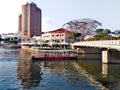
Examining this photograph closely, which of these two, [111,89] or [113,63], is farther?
[113,63]

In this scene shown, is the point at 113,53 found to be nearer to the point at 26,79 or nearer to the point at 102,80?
the point at 102,80

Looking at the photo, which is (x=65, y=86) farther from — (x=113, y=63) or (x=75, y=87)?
(x=113, y=63)

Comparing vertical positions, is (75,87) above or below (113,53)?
below

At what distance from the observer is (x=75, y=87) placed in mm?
49312

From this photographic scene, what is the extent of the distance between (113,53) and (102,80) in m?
30.8

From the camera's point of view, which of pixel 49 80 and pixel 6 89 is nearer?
pixel 6 89

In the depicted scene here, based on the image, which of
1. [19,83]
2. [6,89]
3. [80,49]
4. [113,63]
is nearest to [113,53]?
[113,63]

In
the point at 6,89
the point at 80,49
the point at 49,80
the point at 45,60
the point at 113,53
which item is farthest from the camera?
the point at 80,49

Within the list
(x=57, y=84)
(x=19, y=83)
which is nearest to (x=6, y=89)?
(x=19, y=83)

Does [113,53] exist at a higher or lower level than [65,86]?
higher

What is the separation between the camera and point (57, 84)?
51562 millimetres

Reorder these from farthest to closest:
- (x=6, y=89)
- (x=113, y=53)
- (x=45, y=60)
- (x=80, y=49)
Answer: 1. (x=80, y=49)
2. (x=45, y=60)
3. (x=113, y=53)
4. (x=6, y=89)

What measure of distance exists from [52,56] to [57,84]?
181 ft

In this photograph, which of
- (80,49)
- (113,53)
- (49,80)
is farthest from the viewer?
(80,49)
